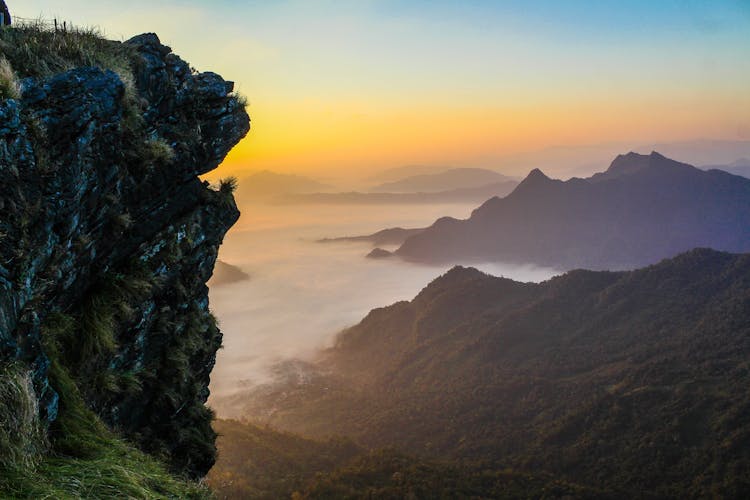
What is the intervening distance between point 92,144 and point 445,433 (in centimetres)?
10244

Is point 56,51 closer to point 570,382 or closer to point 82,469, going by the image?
point 82,469

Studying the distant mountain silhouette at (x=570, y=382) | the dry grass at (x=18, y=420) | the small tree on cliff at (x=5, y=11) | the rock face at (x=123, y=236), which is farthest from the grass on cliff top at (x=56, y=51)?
the distant mountain silhouette at (x=570, y=382)

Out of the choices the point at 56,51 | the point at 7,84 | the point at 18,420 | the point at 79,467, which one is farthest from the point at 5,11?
the point at 79,467

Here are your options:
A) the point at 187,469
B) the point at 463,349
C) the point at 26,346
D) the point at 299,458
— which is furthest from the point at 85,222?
the point at 463,349

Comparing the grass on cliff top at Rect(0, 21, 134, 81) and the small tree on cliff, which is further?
the small tree on cliff

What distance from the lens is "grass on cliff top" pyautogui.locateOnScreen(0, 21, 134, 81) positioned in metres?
9.06

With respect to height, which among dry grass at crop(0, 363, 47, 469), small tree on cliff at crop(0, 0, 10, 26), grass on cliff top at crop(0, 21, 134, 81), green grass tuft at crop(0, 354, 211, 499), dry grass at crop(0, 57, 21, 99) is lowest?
green grass tuft at crop(0, 354, 211, 499)

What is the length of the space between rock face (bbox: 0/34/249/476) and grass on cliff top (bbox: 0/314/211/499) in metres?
0.37

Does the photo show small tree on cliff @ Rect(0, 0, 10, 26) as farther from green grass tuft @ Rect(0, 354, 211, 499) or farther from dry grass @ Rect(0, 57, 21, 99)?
green grass tuft @ Rect(0, 354, 211, 499)

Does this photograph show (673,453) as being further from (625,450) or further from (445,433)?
(445,433)

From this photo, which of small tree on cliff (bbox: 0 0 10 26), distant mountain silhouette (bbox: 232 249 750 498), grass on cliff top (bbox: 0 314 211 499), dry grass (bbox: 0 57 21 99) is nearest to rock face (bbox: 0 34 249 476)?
dry grass (bbox: 0 57 21 99)

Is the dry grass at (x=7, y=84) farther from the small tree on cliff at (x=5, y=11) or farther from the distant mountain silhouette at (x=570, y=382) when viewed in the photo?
the distant mountain silhouette at (x=570, y=382)

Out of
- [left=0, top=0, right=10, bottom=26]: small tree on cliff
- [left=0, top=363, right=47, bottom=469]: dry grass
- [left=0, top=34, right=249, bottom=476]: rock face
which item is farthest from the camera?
[left=0, top=0, right=10, bottom=26]: small tree on cliff

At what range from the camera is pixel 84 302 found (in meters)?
9.93
